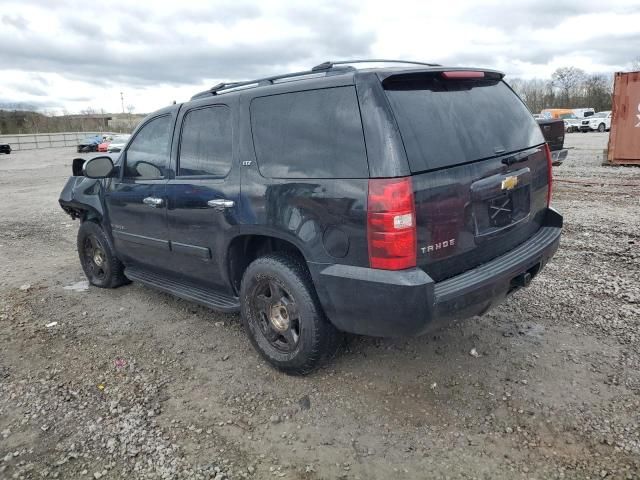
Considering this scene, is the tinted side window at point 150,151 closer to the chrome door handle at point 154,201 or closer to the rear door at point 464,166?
the chrome door handle at point 154,201

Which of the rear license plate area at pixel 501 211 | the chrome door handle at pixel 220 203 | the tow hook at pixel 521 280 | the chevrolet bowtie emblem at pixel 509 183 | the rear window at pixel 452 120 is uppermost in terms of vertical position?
the rear window at pixel 452 120

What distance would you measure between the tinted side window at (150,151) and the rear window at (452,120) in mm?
2139

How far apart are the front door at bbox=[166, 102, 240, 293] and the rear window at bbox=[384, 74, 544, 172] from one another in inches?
48.7

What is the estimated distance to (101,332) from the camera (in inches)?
167

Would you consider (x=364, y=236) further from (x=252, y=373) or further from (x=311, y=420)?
(x=252, y=373)

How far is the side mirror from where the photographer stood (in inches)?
176

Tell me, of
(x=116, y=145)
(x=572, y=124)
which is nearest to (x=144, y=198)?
(x=116, y=145)

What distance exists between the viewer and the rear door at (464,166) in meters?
2.65

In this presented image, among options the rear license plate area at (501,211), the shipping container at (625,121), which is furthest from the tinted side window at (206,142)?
the shipping container at (625,121)

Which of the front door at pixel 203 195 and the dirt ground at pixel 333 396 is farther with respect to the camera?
the front door at pixel 203 195

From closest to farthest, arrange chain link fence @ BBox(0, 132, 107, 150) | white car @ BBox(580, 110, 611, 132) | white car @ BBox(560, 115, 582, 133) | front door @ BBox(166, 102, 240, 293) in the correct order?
front door @ BBox(166, 102, 240, 293) → white car @ BBox(580, 110, 611, 132) → white car @ BBox(560, 115, 582, 133) → chain link fence @ BBox(0, 132, 107, 150)

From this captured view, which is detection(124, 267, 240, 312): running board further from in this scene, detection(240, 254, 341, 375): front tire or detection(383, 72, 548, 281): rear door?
detection(383, 72, 548, 281): rear door

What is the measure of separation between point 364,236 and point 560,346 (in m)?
1.91

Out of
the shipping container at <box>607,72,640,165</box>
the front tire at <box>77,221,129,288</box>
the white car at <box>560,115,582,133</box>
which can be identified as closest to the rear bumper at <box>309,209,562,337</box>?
the front tire at <box>77,221,129,288</box>
